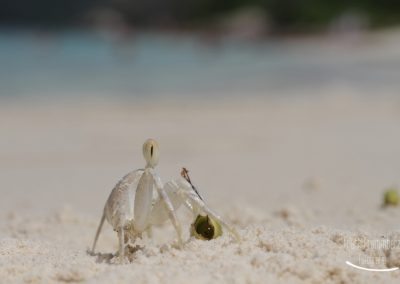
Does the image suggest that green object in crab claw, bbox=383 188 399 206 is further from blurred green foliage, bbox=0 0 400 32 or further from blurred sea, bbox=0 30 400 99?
blurred green foliage, bbox=0 0 400 32

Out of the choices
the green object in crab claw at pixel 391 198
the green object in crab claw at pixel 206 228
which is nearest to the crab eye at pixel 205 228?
the green object in crab claw at pixel 206 228

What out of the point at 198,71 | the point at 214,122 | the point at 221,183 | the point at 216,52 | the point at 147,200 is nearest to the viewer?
the point at 147,200

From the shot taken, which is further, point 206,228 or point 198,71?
point 198,71

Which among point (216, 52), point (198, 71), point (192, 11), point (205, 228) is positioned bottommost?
point (205, 228)

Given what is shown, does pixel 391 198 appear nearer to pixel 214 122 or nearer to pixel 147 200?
pixel 147 200

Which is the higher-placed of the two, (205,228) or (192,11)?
(192,11)

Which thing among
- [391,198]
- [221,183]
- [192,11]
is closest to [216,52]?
[221,183]
